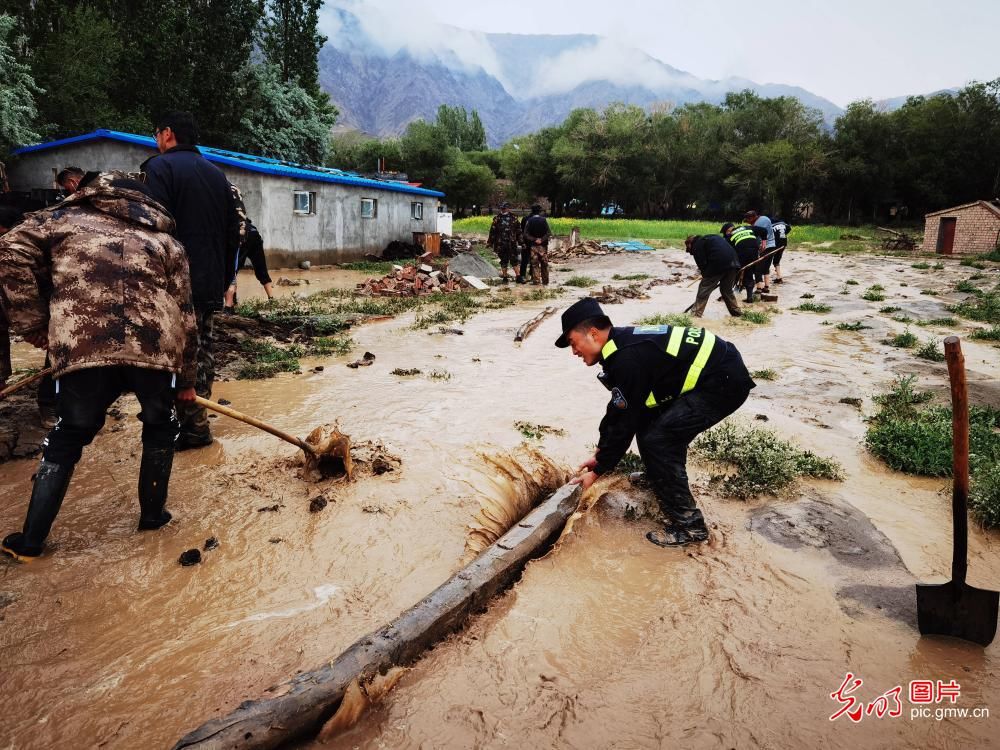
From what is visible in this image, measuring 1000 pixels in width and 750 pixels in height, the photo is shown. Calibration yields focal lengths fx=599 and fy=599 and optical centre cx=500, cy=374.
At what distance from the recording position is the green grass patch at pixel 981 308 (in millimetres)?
10477

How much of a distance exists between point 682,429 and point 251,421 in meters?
2.64

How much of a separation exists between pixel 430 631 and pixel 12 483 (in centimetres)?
333

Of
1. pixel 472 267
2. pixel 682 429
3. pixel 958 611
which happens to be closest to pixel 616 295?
pixel 472 267

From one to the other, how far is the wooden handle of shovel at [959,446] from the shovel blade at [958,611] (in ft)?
0.23

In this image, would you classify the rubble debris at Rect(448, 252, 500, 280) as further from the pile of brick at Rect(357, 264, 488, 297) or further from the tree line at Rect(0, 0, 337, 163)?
the tree line at Rect(0, 0, 337, 163)

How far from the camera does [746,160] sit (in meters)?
45.6

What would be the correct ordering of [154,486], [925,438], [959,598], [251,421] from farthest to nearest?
[925,438] < [251,421] < [154,486] < [959,598]

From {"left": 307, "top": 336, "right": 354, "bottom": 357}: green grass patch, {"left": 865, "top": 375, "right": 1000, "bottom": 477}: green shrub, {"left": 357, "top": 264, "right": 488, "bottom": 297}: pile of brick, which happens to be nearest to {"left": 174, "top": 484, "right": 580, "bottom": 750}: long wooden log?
{"left": 865, "top": 375, "right": 1000, "bottom": 477}: green shrub

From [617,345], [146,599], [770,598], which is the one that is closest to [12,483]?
[146,599]

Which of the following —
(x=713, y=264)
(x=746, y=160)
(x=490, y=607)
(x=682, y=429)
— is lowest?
(x=490, y=607)

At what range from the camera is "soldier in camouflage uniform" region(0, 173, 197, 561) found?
2.85 metres

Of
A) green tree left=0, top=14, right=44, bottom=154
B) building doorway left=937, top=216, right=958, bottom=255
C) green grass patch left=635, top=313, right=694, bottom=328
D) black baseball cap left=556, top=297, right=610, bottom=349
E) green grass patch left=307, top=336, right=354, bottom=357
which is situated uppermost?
green tree left=0, top=14, right=44, bottom=154

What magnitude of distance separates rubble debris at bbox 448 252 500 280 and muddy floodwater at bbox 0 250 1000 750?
12276 millimetres

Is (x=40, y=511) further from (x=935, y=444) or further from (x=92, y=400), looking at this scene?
(x=935, y=444)
